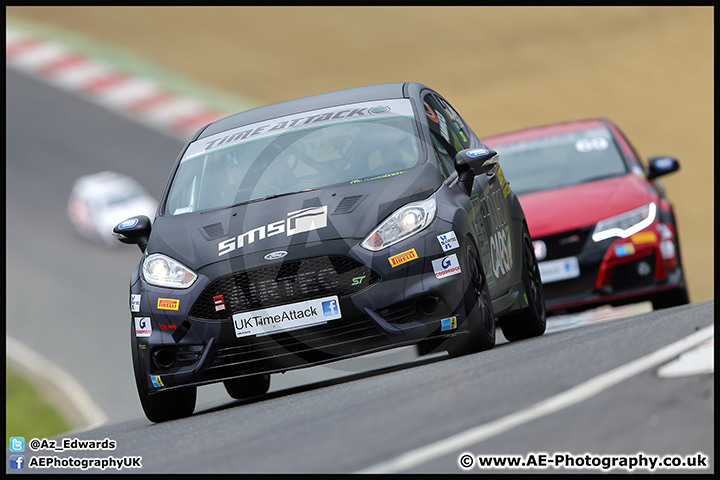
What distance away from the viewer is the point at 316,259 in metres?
6.44

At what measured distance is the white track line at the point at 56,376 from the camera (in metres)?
13.3

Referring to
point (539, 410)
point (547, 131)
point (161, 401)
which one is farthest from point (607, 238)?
point (539, 410)

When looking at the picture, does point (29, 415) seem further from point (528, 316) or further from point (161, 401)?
point (528, 316)

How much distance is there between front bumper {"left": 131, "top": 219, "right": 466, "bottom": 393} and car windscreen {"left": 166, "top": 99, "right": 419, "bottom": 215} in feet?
2.42

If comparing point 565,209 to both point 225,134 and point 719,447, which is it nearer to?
point 225,134

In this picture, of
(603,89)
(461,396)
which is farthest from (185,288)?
(603,89)

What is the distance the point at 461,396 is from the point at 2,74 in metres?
22.4

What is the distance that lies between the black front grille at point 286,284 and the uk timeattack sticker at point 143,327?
13.3 inches

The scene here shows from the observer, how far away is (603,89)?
23359 millimetres

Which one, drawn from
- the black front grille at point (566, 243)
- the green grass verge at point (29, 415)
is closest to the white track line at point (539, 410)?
the black front grille at point (566, 243)

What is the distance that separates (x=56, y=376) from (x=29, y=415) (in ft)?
5.23

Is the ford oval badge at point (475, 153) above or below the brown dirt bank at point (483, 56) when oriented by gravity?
below

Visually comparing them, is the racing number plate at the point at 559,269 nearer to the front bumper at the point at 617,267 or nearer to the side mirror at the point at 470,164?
the front bumper at the point at 617,267

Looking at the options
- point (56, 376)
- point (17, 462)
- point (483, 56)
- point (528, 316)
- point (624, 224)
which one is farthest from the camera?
point (483, 56)
